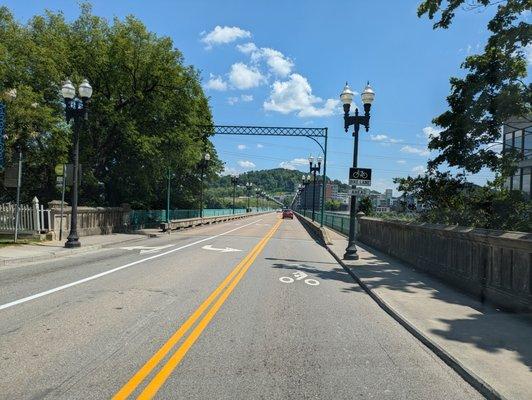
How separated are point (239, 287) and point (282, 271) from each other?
11.2ft

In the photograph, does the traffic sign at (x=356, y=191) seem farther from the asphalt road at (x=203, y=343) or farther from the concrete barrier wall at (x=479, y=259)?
the asphalt road at (x=203, y=343)

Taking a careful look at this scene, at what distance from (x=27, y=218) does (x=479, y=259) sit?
1925cm

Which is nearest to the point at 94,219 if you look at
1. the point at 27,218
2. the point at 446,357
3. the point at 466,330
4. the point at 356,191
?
the point at 27,218

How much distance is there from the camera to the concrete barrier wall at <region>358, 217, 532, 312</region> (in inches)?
339

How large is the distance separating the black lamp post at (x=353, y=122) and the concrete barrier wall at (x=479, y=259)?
1.91 m

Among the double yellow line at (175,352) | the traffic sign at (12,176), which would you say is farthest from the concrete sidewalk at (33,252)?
the double yellow line at (175,352)

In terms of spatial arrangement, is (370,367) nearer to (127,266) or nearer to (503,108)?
(127,266)

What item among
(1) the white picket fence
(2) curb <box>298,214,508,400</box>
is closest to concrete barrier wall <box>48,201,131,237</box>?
(1) the white picket fence

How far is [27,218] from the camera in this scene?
22.6 meters

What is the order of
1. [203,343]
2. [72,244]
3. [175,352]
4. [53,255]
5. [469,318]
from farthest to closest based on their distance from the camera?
[72,244], [53,255], [469,318], [203,343], [175,352]

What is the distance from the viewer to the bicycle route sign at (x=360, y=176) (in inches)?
703

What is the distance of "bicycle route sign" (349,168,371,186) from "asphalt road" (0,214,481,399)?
6.26m

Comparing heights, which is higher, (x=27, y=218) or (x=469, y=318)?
(x=27, y=218)

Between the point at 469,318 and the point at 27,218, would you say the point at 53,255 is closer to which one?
the point at 27,218
